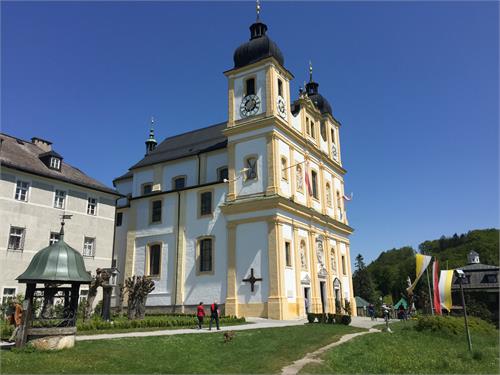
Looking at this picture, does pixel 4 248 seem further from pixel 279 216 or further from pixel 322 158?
pixel 322 158

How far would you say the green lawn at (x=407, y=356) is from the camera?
1287 cm

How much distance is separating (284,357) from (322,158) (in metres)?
29.2

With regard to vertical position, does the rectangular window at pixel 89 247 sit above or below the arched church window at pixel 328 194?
below

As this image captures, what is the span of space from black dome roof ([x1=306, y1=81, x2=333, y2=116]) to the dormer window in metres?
25.8

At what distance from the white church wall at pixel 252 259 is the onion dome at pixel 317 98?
62.9 ft

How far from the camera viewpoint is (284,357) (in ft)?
42.8

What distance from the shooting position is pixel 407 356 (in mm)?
15352

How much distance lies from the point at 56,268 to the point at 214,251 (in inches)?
775

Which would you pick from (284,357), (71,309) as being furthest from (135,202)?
(284,357)

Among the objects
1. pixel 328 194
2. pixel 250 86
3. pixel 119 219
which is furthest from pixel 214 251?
pixel 328 194

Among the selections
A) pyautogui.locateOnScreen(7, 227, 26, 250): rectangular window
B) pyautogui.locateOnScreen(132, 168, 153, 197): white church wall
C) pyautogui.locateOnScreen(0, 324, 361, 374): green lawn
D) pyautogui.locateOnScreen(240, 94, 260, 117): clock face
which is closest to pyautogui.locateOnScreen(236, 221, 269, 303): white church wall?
pyautogui.locateOnScreen(240, 94, 260, 117): clock face

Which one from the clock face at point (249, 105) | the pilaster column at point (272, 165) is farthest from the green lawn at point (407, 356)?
the clock face at point (249, 105)

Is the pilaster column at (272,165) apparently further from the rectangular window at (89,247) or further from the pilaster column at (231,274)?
the rectangular window at (89,247)

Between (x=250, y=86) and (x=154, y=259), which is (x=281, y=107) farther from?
(x=154, y=259)
